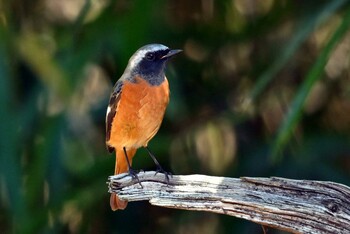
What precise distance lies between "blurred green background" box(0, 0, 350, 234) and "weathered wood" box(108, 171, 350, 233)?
1.98 meters

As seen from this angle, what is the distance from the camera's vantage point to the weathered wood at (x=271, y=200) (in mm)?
3936

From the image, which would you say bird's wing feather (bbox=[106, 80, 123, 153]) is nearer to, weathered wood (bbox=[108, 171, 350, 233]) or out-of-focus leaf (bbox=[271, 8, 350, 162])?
weathered wood (bbox=[108, 171, 350, 233])

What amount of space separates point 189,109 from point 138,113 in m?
→ 2.49

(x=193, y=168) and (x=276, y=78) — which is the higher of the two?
(x=276, y=78)

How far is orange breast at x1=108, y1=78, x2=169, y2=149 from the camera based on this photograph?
4336 millimetres

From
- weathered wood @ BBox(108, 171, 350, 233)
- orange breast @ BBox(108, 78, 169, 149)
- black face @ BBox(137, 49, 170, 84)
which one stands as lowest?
weathered wood @ BBox(108, 171, 350, 233)

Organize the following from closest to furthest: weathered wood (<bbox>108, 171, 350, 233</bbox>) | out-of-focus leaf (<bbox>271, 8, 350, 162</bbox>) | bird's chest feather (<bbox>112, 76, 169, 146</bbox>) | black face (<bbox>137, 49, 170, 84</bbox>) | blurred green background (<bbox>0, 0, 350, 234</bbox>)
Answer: weathered wood (<bbox>108, 171, 350, 233</bbox>)
bird's chest feather (<bbox>112, 76, 169, 146</bbox>)
black face (<bbox>137, 49, 170, 84</bbox>)
out-of-focus leaf (<bbox>271, 8, 350, 162</bbox>)
blurred green background (<bbox>0, 0, 350, 234</bbox>)

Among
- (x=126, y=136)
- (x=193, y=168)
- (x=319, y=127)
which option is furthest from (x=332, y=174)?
(x=126, y=136)

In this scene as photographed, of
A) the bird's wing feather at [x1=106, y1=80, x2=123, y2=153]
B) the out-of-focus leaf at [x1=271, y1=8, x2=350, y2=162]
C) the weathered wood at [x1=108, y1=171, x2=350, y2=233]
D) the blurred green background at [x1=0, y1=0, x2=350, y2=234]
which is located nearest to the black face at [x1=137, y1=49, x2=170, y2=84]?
the bird's wing feather at [x1=106, y1=80, x2=123, y2=153]

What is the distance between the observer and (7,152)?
567 cm

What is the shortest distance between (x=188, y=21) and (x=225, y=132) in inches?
28.6

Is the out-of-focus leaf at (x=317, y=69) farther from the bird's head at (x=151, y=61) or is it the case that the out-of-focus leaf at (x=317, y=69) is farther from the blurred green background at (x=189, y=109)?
the blurred green background at (x=189, y=109)

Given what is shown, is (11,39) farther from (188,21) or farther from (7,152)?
(188,21)

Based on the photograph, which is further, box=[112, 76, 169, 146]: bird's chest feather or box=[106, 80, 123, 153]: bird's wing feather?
box=[106, 80, 123, 153]: bird's wing feather
